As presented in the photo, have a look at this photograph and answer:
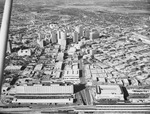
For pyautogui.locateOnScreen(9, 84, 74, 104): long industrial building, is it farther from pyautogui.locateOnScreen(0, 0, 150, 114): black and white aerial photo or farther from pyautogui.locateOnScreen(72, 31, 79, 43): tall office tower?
pyautogui.locateOnScreen(72, 31, 79, 43): tall office tower

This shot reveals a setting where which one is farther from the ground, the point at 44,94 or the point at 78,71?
the point at 78,71

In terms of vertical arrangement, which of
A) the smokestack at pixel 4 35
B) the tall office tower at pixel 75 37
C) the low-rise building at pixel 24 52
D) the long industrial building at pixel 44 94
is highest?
the smokestack at pixel 4 35

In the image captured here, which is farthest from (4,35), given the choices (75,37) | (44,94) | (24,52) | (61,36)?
(75,37)

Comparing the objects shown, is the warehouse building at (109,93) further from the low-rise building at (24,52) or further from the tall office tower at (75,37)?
the tall office tower at (75,37)

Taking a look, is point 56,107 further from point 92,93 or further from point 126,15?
point 126,15

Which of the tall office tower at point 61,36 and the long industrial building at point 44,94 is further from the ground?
the tall office tower at point 61,36

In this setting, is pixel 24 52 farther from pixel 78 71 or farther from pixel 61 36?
pixel 78 71

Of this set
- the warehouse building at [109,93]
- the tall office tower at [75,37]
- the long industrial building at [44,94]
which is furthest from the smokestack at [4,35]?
the tall office tower at [75,37]

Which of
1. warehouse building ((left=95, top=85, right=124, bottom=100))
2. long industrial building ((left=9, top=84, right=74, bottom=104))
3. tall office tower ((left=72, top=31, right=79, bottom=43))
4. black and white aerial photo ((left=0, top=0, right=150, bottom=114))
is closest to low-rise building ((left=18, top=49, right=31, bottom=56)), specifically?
black and white aerial photo ((left=0, top=0, right=150, bottom=114))

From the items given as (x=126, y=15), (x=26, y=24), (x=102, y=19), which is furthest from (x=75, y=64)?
(x=126, y=15)
